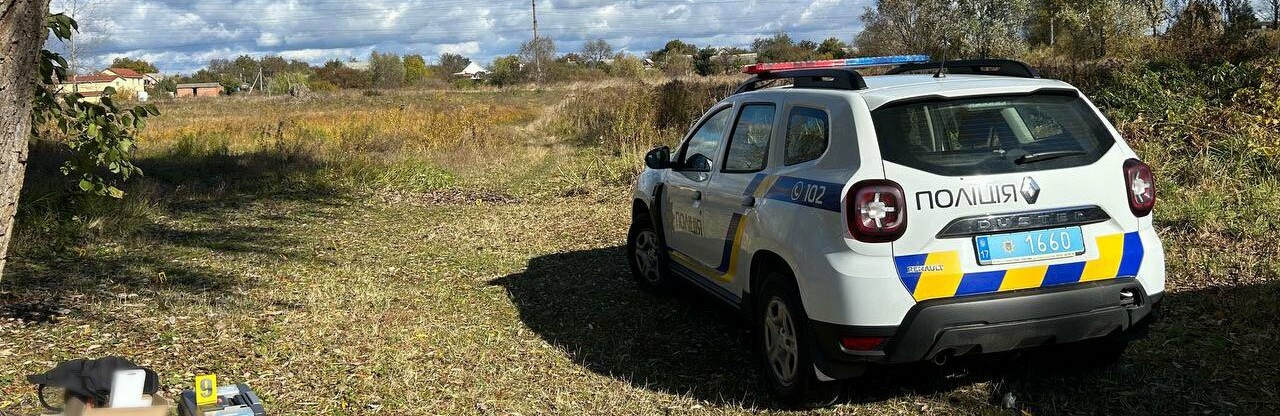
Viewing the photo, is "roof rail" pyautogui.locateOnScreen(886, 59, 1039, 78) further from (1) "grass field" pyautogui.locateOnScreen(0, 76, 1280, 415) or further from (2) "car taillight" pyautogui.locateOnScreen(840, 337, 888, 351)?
(2) "car taillight" pyautogui.locateOnScreen(840, 337, 888, 351)

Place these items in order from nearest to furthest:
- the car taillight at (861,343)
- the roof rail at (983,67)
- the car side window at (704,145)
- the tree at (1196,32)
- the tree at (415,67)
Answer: the car taillight at (861,343)
the roof rail at (983,67)
the car side window at (704,145)
the tree at (1196,32)
the tree at (415,67)

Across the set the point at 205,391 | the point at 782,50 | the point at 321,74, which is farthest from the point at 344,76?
the point at 205,391

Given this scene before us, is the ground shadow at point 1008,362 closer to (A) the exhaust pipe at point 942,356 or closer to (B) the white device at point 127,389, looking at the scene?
(A) the exhaust pipe at point 942,356

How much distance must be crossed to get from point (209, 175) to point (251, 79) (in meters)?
75.2

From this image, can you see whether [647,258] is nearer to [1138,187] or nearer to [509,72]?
[1138,187]

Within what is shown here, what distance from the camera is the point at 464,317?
6.46m

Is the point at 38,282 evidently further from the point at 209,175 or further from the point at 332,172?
the point at 209,175

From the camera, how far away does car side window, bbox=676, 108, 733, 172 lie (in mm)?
5672

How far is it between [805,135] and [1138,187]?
142 centimetres

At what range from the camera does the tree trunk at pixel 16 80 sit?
384 centimetres

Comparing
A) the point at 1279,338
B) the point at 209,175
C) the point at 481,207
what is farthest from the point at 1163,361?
the point at 209,175

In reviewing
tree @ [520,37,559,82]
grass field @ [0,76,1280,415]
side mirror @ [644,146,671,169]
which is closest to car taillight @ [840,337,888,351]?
grass field @ [0,76,1280,415]

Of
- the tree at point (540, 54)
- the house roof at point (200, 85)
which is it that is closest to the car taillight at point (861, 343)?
the tree at point (540, 54)

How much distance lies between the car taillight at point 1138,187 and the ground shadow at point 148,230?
19.3 feet
